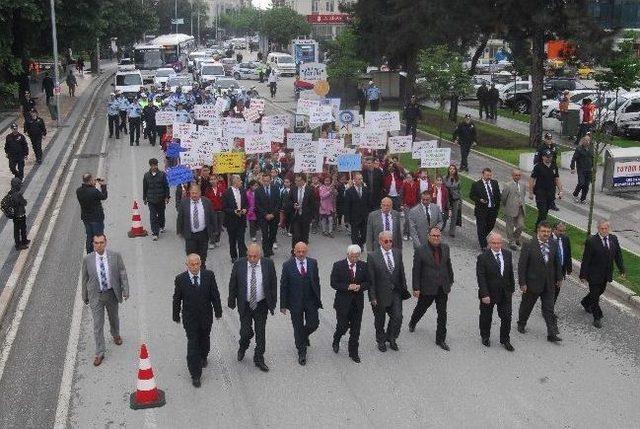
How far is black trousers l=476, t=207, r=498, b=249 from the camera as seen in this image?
1555cm

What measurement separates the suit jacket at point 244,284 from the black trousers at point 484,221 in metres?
6.63

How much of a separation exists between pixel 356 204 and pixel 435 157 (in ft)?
7.99

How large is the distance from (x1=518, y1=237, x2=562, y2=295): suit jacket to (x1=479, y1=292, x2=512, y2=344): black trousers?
42 centimetres

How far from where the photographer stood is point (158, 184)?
1611 cm

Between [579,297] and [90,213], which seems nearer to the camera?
[579,297]

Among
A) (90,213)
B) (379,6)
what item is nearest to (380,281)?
(90,213)

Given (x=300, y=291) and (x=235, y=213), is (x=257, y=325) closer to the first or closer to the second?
(x=300, y=291)

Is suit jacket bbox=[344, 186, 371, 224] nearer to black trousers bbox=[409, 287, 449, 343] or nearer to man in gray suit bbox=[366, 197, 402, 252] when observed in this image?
man in gray suit bbox=[366, 197, 402, 252]

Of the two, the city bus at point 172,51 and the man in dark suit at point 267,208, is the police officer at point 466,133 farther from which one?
the city bus at point 172,51

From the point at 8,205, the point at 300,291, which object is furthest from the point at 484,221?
the point at 8,205

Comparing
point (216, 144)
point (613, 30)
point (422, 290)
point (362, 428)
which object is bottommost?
point (362, 428)

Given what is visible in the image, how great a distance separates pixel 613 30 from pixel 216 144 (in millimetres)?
14800

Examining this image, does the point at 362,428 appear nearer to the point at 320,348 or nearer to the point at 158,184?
the point at 320,348

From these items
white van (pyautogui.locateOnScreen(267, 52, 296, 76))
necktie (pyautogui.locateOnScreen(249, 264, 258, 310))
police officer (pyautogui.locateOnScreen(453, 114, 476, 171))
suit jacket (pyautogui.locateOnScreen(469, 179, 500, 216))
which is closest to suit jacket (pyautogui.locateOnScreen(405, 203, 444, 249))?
suit jacket (pyautogui.locateOnScreen(469, 179, 500, 216))
